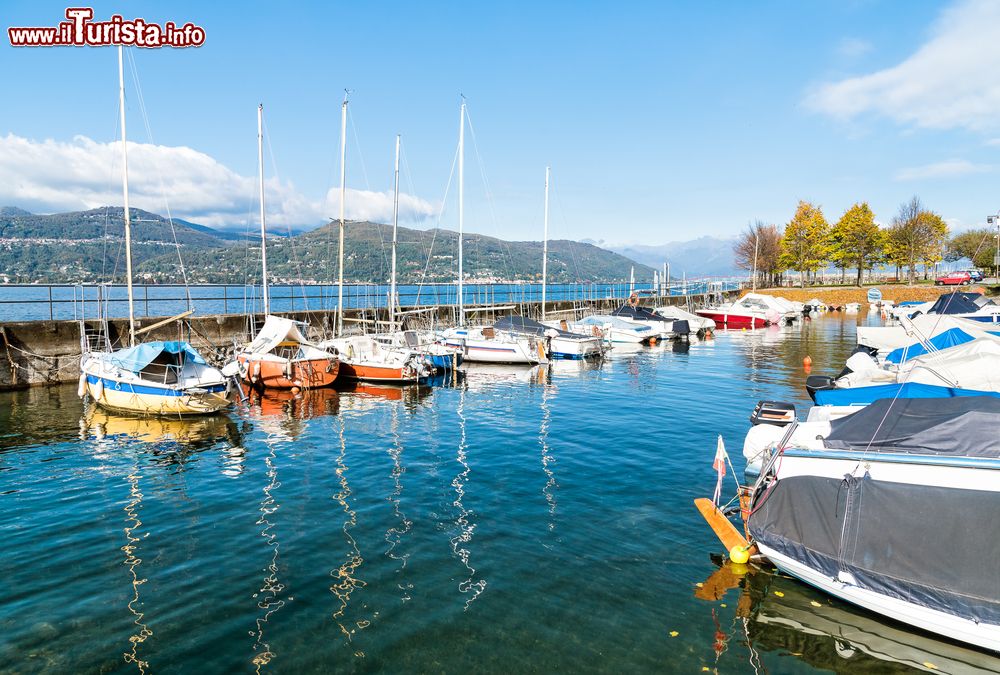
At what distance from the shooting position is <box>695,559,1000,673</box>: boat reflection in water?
7375 mm

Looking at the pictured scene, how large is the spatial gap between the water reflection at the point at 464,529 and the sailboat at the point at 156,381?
34.3 feet

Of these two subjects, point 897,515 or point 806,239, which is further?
point 806,239

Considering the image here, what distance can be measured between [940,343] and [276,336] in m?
28.3

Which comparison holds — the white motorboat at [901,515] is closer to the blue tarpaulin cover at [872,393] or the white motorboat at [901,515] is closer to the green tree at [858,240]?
the blue tarpaulin cover at [872,393]

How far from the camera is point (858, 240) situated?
8956 cm

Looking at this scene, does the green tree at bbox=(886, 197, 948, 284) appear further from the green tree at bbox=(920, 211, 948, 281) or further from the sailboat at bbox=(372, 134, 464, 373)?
the sailboat at bbox=(372, 134, 464, 373)

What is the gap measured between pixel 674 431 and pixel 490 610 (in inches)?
490

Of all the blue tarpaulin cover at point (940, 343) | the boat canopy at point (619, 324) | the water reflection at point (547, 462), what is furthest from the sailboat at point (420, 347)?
the blue tarpaulin cover at point (940, 343)

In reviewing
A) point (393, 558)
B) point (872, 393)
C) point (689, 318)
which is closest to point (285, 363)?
point (393, 558)

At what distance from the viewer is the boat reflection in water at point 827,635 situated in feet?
24.2

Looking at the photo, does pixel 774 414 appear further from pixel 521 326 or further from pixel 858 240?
pixel 858 240

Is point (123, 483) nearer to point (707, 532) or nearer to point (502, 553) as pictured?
point (502, 553)

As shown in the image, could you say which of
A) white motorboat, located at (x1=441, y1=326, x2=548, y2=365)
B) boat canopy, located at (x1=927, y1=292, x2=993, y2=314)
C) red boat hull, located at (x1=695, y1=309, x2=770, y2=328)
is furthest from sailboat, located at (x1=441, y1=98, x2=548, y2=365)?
red boat hull, located at (x1=695, y1=309, x2=770, y2=328)

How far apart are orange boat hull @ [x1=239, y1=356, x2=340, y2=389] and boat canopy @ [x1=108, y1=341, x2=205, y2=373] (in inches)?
189
